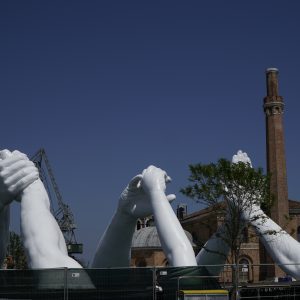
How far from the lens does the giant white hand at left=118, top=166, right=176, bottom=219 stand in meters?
19.4

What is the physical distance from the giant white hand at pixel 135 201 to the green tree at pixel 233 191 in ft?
16.9

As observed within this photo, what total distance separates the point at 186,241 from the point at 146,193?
2.67 metres

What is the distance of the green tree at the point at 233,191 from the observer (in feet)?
80.0

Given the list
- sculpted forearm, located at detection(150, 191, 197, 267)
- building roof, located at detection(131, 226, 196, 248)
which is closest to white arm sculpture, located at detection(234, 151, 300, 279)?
sculpted forearm, located at detection(150, 191, 197, 267)

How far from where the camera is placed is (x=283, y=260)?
2144 centimetres

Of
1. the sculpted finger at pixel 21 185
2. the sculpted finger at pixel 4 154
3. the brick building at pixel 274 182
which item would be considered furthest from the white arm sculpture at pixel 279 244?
the brick building at pixel 274 182

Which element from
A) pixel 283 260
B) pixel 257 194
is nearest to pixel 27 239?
pixel 283 260

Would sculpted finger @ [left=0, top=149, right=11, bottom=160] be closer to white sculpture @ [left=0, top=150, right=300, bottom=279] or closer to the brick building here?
white sculpture @ [left=0, top=150, right=300, bottom=279]

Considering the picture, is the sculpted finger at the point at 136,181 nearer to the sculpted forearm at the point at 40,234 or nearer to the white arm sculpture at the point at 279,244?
the sculpted forearm at the point at 40,234

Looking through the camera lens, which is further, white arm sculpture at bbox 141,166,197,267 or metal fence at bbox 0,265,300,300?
white arm sculpture at bbox 141,166,197,267

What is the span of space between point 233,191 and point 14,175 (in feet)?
34.2

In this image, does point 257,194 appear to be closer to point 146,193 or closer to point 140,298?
point 146,193

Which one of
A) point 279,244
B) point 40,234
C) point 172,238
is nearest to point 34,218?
point 40,234

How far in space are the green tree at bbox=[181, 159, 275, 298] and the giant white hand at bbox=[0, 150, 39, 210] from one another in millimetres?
8382
